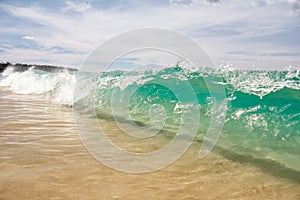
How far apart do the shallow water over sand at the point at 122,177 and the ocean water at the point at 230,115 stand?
3cm

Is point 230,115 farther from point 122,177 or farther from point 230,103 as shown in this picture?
point 122,177

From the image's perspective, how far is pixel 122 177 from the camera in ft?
12.4

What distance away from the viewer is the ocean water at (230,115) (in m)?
4.25

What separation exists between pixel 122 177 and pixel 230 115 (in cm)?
347

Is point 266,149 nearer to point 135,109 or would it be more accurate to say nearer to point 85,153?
point 85,153

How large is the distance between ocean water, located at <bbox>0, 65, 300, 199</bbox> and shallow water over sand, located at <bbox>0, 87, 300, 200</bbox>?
1.3 inches

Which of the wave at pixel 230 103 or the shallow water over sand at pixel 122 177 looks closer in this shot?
the shallow water over sand at pixel 122 177

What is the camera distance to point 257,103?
6047 mm

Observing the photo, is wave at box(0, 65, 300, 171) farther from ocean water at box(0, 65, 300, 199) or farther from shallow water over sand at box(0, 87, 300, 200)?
shallow water over sand at box(0, 87, 300, 200)

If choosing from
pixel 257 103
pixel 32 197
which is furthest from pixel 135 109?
pixel 32 197

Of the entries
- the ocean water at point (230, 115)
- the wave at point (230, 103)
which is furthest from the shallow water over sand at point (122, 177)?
the wave at point (230, 103)

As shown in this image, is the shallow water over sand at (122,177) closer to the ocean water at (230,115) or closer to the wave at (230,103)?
the ocean water at (230,115)

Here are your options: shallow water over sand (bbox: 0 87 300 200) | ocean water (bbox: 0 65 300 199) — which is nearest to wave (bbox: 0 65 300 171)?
ocean water (bbox: 0 65 300 199)

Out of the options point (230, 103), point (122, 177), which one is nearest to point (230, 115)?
point (230, 103)
